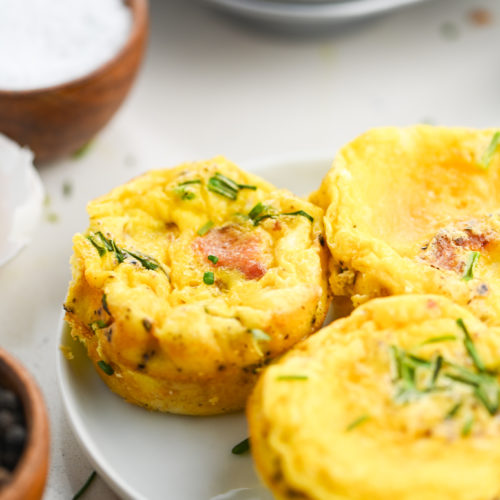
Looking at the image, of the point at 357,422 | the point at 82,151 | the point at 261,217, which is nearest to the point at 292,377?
the point at 357,422

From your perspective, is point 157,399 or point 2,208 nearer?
point 157,399

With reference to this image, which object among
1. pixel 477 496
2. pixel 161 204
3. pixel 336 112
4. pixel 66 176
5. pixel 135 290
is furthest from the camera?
pixel 336 112

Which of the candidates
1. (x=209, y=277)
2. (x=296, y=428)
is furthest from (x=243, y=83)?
(x=296, y=428)

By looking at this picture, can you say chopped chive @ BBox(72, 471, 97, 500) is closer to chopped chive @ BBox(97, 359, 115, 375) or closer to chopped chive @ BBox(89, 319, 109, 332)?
chopped chive @ BBox(97, 359, 115, 375)

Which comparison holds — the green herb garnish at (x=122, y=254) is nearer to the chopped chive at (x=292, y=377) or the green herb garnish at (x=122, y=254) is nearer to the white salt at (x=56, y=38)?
the chopped chive at (x=292, y=377)

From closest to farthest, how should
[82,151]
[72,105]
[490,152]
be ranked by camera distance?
[490,152] < [72,105] < [82,151]

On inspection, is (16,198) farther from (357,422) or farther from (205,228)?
(357,422)

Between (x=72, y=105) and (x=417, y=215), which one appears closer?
(x=417, y=215)

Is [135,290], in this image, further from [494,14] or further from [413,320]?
[494,14]
